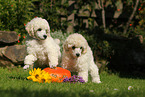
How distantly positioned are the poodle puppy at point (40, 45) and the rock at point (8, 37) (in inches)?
97.0

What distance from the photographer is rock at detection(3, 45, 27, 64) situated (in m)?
6.66

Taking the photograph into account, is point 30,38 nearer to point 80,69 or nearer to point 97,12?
point 80,69

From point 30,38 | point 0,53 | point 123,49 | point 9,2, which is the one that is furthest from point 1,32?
point 123,49

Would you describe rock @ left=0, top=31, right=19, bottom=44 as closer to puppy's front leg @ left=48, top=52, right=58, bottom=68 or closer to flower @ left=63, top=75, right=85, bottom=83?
puppy's front leg @ left=48, top=52, right=58, bottom=68

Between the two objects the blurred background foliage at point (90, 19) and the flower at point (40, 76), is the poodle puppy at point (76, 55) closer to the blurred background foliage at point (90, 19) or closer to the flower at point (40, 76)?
the flower at point (40, 76)

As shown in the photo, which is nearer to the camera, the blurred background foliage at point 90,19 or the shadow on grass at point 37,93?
the shadow on grass at point 37,93

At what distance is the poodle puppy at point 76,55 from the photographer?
14.7ft

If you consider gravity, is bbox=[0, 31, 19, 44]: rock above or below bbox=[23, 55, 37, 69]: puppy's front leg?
above

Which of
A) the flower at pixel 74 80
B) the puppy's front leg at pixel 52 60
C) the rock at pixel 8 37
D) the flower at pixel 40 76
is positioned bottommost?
the flower at pixel 74 80

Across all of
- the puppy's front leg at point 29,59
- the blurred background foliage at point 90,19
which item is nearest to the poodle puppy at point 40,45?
the puppy's front leg at point 29,59

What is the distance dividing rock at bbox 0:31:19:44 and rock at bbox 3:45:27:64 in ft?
0.72

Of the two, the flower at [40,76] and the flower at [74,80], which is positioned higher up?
the flower at [40,76]

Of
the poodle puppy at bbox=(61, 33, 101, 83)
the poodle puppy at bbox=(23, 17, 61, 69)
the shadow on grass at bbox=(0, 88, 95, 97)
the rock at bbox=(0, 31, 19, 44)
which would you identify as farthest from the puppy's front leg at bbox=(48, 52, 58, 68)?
the rock at bbox=(0, 31, 19, 44)

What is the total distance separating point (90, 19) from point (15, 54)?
3856 mm
